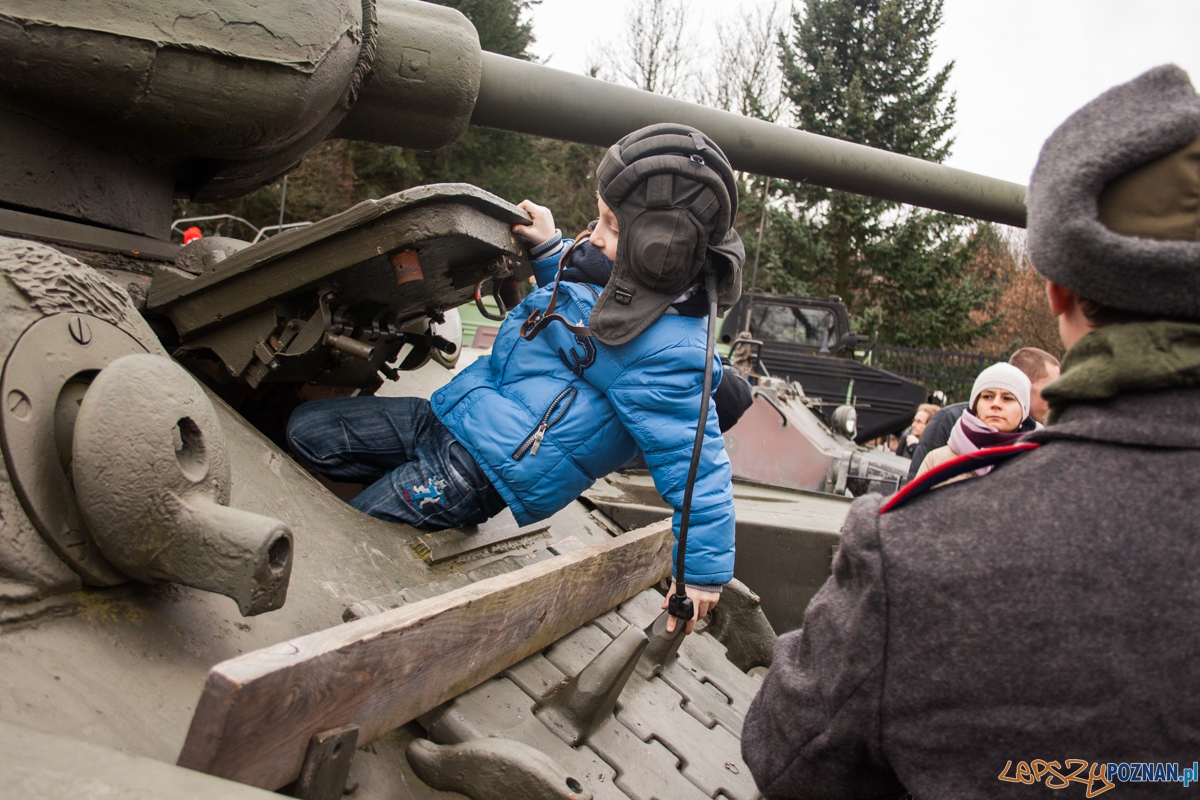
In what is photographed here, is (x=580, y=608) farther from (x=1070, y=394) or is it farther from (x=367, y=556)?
(x=1070, y=394)

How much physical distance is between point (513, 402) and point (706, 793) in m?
1.03

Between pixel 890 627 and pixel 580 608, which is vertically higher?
pixel 890 627

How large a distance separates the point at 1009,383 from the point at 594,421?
2.34 metres

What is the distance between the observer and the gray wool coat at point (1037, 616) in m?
1.01

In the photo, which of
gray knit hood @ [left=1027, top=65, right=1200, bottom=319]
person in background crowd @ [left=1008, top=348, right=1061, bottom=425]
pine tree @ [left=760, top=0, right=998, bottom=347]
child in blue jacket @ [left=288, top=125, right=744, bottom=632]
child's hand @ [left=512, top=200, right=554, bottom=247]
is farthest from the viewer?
pine tree @ [left=760, top=0, right=998, bottom=347]

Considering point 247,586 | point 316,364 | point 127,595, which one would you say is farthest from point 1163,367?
point 316,364

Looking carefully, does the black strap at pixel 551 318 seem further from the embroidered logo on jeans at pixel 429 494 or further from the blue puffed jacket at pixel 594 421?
the embroidered logo on jeans at pixel 429 494

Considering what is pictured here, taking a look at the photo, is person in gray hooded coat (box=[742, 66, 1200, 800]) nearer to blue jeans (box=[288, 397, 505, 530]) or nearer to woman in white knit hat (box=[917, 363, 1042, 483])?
blue jeans (box=[288, 397, 505, 530])

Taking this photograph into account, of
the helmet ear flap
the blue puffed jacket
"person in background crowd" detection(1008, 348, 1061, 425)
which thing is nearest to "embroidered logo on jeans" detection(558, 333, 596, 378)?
the blue puffed jacket

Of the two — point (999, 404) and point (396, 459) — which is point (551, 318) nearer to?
point (396, 459)

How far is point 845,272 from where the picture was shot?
23750mm

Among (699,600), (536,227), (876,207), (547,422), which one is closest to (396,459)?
(547,422)

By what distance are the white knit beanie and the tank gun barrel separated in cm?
71

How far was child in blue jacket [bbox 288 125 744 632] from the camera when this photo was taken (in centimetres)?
233
